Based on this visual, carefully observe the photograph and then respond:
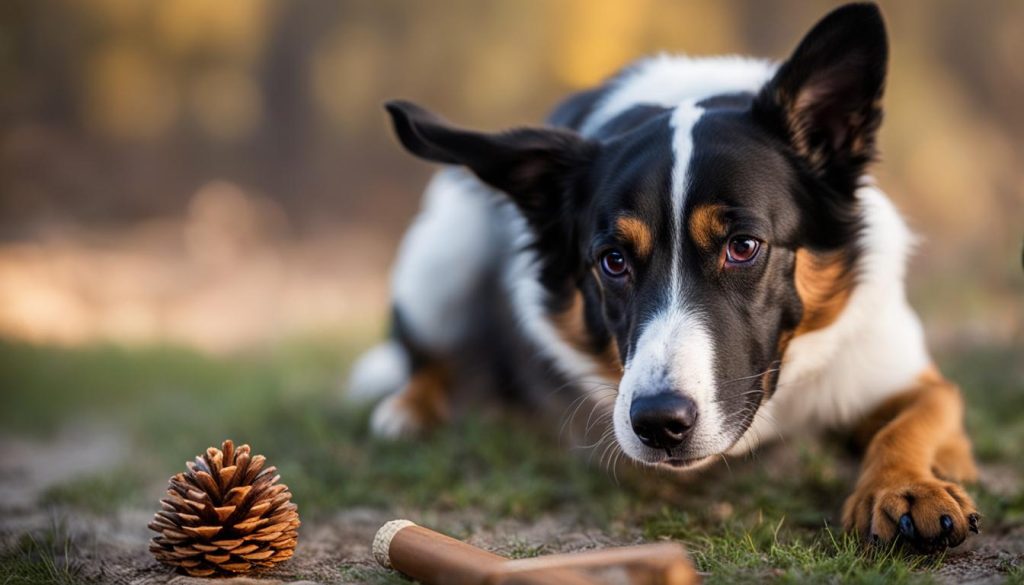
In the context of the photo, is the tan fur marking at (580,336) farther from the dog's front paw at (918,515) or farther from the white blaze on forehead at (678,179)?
the dog's front paw at (918,515)

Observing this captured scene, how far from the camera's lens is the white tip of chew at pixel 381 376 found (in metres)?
4.97

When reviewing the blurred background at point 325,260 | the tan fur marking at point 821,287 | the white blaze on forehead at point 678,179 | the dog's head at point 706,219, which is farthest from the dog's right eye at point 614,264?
the blurred background at point 325,260

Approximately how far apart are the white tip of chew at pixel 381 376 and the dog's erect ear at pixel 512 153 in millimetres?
1665

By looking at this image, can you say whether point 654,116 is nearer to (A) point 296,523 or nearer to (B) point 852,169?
(B) point 852,169

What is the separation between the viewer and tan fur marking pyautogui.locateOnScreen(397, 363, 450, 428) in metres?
4.51

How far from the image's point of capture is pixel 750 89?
3643mm

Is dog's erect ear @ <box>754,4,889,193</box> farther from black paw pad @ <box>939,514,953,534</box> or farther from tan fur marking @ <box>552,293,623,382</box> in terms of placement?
black paw pad @ <box>939,514,953,534</box>

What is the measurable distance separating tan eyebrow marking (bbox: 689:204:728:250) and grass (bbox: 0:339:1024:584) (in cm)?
84

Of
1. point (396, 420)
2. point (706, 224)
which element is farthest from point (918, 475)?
point (396, 420)

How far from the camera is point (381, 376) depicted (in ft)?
16.6

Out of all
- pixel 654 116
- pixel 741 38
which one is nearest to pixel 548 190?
pixel 654 116

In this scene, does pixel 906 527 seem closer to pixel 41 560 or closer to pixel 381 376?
pixel 41 560

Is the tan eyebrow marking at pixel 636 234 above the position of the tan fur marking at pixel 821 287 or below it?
above

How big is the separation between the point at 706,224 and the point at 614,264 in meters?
0.35
